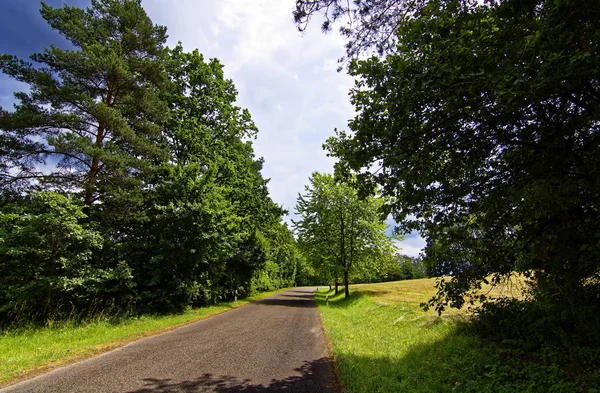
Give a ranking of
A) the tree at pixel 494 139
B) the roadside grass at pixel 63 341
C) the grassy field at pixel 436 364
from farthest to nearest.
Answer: the roadside grass at pixel 63 341, the grassy field at pixel 436 364, the tree at pixel 494 139

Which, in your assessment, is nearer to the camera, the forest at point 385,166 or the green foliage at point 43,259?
the forest at point 385,166

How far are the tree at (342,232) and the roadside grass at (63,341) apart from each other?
15006mm

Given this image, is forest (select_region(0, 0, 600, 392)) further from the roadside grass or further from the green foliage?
the roadside grass

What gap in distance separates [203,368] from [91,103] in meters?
11.0

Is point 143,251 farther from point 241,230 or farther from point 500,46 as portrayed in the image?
point 500,46

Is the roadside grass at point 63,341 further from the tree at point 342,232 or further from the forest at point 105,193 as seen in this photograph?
the tree at point 342,232

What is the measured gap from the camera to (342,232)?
25.6 metres

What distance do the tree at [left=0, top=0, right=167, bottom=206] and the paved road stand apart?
7482 millimetres

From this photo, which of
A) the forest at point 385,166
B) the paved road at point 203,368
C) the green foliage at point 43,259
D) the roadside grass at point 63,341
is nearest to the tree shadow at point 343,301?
the forest at point 385,166

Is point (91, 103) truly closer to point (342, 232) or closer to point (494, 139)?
point (494, 139)

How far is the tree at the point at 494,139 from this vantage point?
3494 mm

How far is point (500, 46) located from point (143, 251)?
15499 mm

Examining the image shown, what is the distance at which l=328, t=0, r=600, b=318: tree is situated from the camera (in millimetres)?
3494

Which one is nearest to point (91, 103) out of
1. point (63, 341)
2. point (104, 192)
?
point (104, 192)
